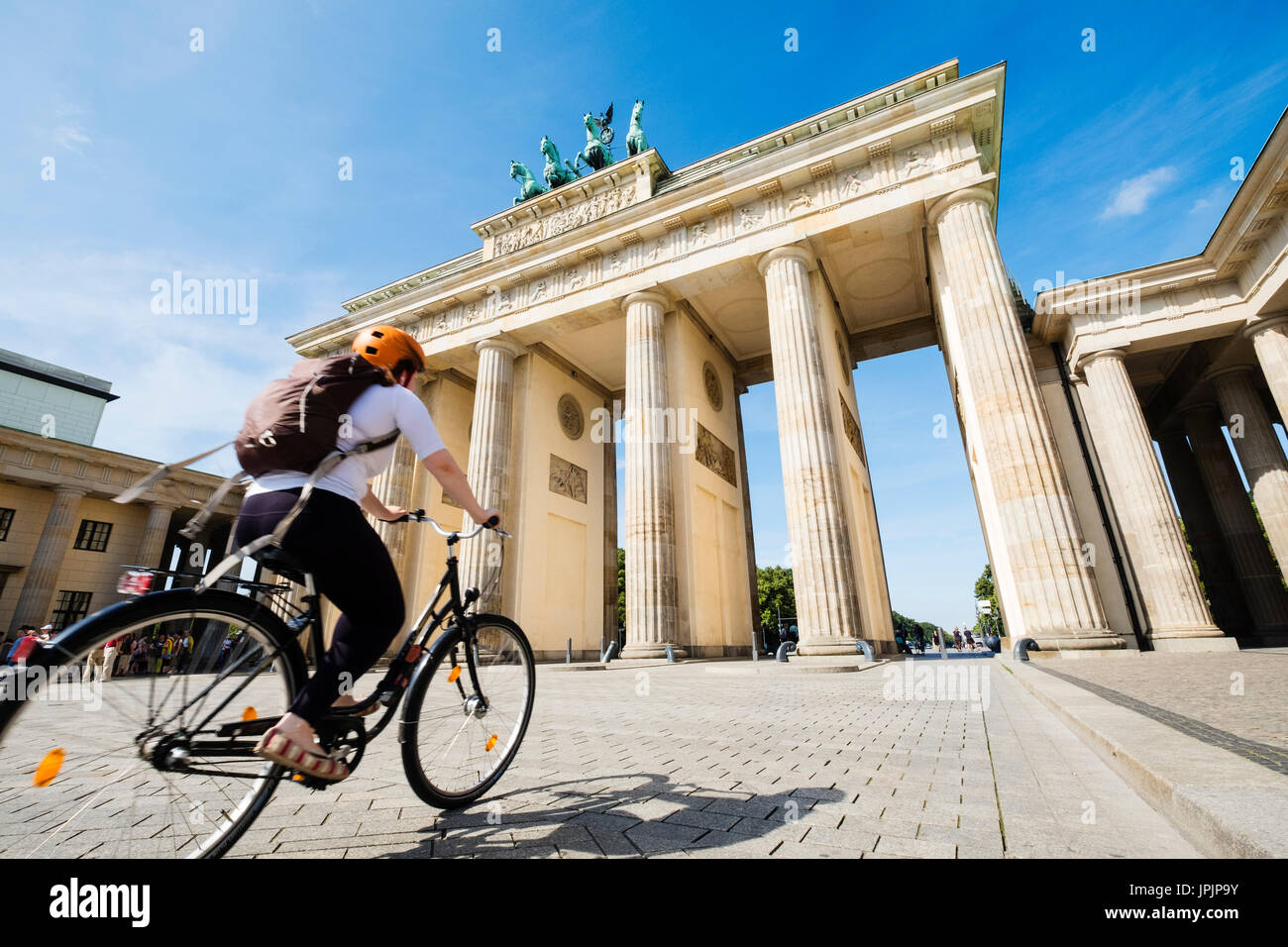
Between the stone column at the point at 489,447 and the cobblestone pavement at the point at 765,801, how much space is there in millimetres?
11886

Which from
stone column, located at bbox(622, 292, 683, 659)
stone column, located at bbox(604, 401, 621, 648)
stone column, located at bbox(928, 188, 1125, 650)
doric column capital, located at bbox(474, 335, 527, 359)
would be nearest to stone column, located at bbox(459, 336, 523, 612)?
doric column capital, located at bbox(474, 335, 527, 359)

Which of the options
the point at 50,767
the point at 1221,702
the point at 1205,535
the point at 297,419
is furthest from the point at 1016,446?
the point at 1205,535

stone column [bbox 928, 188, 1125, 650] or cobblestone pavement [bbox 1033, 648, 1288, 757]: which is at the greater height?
stone column [bbox 928, 188, 1125, 650]

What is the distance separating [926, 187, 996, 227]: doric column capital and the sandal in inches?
621

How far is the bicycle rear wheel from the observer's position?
1.55 metres

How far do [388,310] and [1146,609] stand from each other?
2498cm

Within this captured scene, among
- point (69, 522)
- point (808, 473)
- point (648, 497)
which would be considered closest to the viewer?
point (808, 473)

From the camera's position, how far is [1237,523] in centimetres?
1720

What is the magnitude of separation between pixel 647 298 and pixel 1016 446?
10257mm

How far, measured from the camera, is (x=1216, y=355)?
51.6ft

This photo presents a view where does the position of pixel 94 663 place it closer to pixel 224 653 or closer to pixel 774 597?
pixel 224 653

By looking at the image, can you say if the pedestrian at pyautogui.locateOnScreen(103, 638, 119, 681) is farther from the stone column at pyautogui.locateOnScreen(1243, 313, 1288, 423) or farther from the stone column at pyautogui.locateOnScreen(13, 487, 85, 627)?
the stone column at pyautogui.locateOnScreen(13, 487, 85, 627)

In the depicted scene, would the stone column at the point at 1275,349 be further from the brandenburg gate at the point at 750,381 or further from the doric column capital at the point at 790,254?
the doric column capital at the point at 790,254

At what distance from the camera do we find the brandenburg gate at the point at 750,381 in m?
11.7
